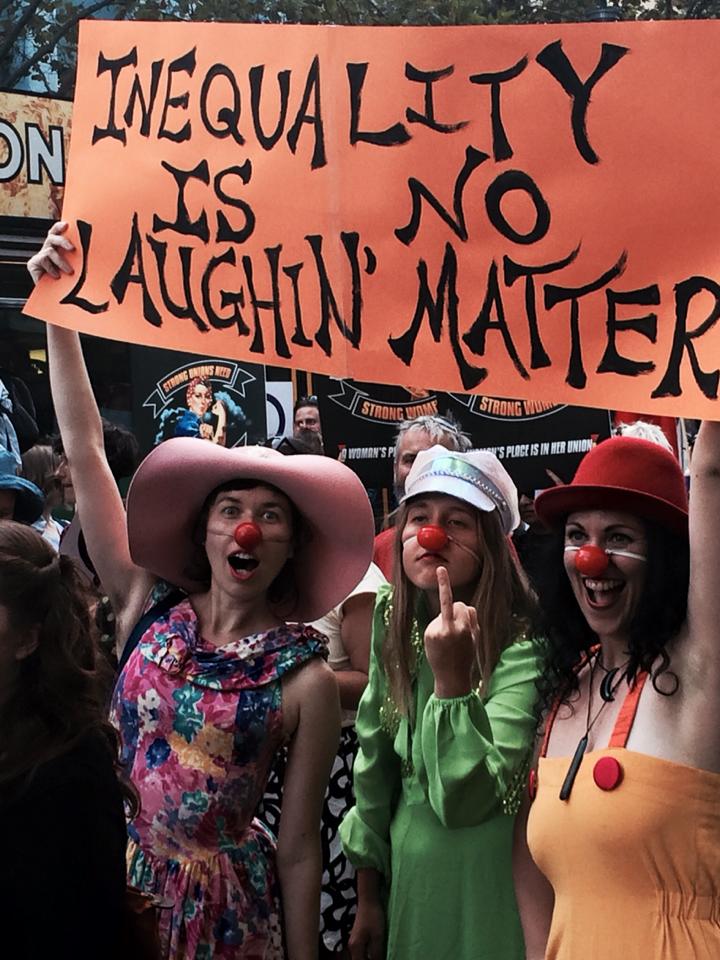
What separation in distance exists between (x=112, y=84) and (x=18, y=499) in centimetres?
Result: 219

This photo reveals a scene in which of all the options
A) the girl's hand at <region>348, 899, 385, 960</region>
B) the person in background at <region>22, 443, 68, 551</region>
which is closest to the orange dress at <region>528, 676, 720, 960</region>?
the girl's hand at <region>348, 899, 385, 960</region>

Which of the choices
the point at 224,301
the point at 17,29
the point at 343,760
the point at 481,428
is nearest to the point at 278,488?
the point at 224,301

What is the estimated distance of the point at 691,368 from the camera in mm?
2527

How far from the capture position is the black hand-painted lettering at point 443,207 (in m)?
2.81

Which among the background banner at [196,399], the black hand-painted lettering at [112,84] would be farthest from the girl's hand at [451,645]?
the background banner at [196,399]

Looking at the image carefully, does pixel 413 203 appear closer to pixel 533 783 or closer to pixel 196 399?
pixel 533 783

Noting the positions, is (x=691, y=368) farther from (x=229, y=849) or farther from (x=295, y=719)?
(x=229, y=849)

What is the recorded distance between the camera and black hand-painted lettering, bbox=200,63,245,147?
10.1 feet

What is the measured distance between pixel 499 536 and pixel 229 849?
99 centimetres

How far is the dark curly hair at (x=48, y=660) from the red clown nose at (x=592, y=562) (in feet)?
2.95

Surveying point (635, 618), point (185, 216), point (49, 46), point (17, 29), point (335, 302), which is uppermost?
point (17, 29)

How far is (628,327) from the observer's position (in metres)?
2.62

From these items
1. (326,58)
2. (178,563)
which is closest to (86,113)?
(326,58)

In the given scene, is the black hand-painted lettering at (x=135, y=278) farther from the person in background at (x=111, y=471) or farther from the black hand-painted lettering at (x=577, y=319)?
the black hand-painted lettering at (x=577, y=319)
